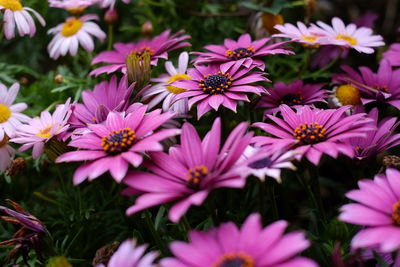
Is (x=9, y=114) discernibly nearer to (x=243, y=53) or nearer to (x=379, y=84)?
(x=243, y=53)

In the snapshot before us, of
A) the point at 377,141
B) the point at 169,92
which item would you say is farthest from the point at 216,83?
the point at 377,141

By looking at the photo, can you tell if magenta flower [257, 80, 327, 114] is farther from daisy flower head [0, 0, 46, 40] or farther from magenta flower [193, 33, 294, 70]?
daisy flower head [0, 0, 46, 40]

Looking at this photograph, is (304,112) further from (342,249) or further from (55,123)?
(55,123)

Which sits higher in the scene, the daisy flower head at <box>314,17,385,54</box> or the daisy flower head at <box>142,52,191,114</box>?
the daisy flower head at <box>314,17,385,54</box>

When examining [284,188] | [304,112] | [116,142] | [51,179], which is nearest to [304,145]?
[304,112]

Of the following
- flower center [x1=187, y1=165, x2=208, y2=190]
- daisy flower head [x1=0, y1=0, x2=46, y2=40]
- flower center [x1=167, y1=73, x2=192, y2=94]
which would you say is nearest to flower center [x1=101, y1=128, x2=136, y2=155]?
flower center [x1=187, y1=165, x2=208, y2=190]

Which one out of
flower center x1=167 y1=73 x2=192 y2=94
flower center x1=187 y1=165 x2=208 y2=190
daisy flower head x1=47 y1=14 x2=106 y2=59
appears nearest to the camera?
flower center x1=187 y1=165 x2=208 y2=190
